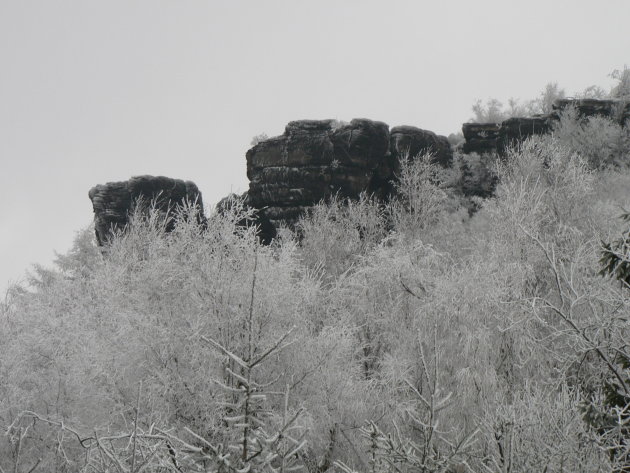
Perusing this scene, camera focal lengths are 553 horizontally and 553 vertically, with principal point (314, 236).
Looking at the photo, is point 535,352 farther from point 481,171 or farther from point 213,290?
point 481,171

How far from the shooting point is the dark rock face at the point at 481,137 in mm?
44406

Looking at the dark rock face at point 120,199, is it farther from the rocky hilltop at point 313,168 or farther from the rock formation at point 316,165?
the rock formation at point 316,165

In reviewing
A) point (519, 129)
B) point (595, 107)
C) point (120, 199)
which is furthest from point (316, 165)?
point (595, 107)

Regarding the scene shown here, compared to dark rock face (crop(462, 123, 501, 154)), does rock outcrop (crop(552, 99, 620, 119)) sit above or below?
above

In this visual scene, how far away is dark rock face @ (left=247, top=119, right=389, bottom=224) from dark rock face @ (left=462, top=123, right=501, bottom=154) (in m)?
7.85

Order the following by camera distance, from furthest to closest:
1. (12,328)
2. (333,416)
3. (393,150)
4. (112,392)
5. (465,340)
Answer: (393,150) → (12,328) → (465,340) → (333,416) → (112,392)

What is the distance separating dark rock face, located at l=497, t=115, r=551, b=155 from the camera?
139ft

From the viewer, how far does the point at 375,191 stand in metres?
41.8

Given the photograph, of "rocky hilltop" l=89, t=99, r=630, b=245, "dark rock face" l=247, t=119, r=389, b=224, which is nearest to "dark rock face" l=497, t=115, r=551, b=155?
"rocky hilltop" l=89, t=99, r=630, b=245

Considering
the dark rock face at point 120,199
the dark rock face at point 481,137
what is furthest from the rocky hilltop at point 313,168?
the dark rock face at point 481,137

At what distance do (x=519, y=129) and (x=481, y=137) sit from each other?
3193 mm

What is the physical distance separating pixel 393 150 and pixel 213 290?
3223 cm

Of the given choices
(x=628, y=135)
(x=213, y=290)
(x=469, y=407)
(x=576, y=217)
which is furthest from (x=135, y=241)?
(x=628, y=135)

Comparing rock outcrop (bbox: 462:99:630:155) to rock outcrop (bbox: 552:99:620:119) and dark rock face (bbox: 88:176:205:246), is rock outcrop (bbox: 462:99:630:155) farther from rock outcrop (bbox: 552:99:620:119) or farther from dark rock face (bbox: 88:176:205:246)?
dark rock face (bbox: 88:176:205:246)
